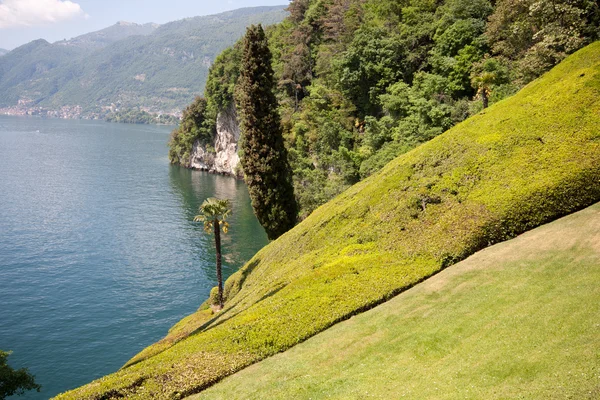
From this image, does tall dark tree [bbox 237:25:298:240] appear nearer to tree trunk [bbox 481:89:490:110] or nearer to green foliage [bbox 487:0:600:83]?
tree trunk [bbox 481:89:490:110]

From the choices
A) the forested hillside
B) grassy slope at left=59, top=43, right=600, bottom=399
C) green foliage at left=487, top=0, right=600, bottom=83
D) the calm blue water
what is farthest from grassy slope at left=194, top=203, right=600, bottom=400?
the calm blue water

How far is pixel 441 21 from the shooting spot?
4544 centimetres

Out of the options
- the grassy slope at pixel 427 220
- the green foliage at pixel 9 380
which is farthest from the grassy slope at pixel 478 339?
the green foliage at pixel 9 380

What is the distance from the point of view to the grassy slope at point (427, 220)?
16281mm

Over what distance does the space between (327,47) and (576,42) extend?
146 ft

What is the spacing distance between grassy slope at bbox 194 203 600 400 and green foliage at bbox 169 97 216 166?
101808mm

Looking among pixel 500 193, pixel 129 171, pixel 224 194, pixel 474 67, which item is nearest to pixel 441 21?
pixel 474 67

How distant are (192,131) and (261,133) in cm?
8636

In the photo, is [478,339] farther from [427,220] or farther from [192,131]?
[192,131]

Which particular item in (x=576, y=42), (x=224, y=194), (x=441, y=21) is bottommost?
(x=224, y=194)

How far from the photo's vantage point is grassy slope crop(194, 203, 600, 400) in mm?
9664

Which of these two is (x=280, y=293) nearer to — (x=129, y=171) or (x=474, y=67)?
(x=474, y=67)

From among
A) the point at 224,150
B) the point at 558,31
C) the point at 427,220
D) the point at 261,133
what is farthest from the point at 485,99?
the point at 224,150

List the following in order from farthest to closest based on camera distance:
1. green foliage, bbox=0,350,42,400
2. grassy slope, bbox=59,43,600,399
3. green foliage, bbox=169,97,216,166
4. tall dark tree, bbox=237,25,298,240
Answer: green foliage, bbox=169,97,216,166, tall dark tree, bbox=237,25,298,240, green foliage, bbox=0,350,42,400, grassy slope, bbox=59,43,600,399
